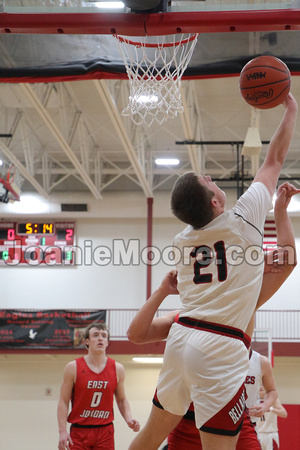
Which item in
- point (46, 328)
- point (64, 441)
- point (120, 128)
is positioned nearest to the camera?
point (64, 441)

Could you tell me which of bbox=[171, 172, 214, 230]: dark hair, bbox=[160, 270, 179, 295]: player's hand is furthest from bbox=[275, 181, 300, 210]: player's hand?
bbox=[160, 270, 179, 295]: player's hand

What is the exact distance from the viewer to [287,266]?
278 cm

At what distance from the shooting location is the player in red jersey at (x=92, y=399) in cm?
602

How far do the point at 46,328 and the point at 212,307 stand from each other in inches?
588

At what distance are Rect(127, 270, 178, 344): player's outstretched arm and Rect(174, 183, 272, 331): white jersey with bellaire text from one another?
0.41 feet

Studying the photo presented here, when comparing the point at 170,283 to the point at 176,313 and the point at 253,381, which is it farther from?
the point at 253,381

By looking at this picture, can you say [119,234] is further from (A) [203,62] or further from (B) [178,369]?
(B) [178,369]

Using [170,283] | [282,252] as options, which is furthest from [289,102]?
[170,283]

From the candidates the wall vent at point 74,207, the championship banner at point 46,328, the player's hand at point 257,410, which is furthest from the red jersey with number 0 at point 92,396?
the wall vent at point 74,207

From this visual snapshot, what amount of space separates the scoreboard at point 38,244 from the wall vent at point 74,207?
63cm

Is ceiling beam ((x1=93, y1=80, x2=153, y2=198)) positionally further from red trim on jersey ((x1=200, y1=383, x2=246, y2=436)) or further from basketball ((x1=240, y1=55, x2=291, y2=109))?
red trim on jersey ((x1=200, y1=383, x2=246, y2=436))

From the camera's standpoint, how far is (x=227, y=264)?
262 cm

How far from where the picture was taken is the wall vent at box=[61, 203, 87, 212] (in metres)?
19.3

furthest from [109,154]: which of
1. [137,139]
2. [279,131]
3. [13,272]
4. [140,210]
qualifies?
[279,131]
